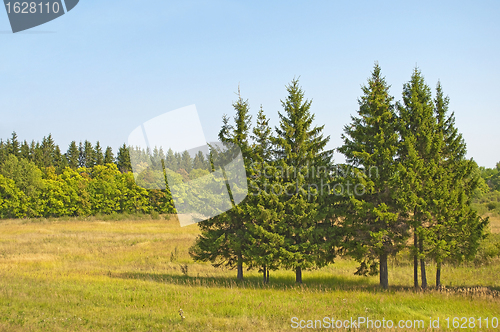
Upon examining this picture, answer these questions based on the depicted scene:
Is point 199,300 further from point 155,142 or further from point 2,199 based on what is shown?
point 2,199

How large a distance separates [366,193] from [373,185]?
79 centimetres

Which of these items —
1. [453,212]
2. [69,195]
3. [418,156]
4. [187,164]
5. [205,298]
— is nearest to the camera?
[205,298]

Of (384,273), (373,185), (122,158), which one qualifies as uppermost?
(122,158)

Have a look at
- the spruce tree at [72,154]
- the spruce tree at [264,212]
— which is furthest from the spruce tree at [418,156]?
the spruce tree at [72,154]

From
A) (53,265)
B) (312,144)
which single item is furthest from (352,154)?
(53,265)

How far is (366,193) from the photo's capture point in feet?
59.3

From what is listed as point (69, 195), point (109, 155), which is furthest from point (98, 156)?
point (69, 195)

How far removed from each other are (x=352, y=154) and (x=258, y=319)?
10.2m

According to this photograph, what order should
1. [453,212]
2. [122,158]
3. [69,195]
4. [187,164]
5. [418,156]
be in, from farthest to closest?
[122,158] → [69,195] → [187,164] → [418,156] → [453,212]

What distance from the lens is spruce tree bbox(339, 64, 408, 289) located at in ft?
56.0

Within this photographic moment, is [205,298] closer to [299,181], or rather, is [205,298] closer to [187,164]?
[299,181]

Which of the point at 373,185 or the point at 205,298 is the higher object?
the point at 373,185

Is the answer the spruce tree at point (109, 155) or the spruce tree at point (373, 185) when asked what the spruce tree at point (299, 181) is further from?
the spruce tree at point (109, 155)

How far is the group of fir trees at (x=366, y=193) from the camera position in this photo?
16.8m
